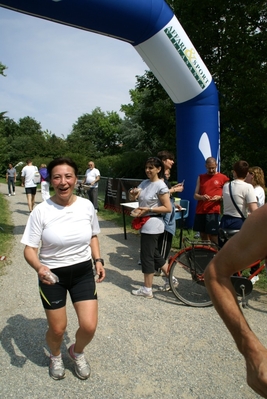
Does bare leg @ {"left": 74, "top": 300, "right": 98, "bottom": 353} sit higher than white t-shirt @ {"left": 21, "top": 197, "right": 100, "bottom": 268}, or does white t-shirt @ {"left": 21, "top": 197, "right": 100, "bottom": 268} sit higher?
white t-shirt @ {"left": 21, "top": 197, "right": 100, "bottom": 268}

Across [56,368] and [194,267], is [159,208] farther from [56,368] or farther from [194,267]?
[56,368]

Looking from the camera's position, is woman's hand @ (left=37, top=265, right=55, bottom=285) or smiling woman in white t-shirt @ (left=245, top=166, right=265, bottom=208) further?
smiling woman in white t-shirt @ (left=245, top=166, right=265, bottom=208)

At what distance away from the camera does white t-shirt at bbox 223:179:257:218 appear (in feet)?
14.5

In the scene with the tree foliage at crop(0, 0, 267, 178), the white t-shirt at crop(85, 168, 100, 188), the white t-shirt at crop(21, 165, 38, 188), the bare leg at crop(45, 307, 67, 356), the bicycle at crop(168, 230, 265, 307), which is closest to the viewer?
the bare leg at crop(45, 307, 67, 356)

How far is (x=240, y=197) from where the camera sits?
4.48m

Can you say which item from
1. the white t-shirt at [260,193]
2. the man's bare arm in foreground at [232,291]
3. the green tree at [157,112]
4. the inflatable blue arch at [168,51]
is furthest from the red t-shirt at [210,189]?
the green tree at [157,112]

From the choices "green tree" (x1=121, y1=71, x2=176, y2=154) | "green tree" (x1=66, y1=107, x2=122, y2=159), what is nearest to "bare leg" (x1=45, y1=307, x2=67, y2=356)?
"green tree" (x1=121, y1=71, x2=176, y2=154)

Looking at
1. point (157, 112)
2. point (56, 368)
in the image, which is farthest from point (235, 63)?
point (56, 368)

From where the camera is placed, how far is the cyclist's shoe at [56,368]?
9.39ft

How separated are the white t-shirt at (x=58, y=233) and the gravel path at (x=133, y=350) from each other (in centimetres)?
102

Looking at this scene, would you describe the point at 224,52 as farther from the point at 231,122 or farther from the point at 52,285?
the point at 52,285

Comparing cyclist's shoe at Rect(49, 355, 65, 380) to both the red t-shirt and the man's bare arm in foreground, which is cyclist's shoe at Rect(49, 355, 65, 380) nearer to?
the man's bare arm in foreground

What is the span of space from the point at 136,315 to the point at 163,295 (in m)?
0.74

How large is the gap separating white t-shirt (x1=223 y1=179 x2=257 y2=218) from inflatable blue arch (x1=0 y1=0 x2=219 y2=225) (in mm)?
3453
